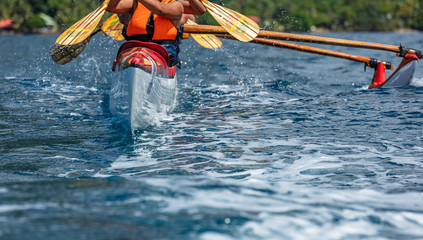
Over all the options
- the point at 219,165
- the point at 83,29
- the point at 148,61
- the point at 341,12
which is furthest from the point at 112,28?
the point at 341,12

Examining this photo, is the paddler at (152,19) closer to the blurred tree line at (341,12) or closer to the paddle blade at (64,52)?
the paddle blade at (64,52)

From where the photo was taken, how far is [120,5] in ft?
19.4

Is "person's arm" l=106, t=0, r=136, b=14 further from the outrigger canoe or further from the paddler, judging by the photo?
the outrigger canoe

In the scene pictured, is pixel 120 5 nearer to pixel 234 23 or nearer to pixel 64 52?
pixel 234 23

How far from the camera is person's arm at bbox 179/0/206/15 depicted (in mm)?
6242

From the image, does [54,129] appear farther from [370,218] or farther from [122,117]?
[370,218]

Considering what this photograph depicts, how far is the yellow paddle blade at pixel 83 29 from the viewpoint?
630 centimetres

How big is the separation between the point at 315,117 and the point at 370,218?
367 centimetres

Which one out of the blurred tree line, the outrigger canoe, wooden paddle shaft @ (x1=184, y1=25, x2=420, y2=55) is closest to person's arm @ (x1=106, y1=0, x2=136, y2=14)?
the outrigger canoe

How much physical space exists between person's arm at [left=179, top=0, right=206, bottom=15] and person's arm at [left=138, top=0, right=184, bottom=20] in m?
0.26

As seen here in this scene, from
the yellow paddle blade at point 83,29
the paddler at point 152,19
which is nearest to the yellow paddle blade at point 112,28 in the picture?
the yellow paddle blade at point 83,29

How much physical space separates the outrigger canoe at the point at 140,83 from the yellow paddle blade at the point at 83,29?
0.71 metres

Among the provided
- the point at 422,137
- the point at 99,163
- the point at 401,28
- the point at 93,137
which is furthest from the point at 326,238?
the point at 401,28

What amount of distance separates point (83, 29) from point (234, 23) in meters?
2.15
